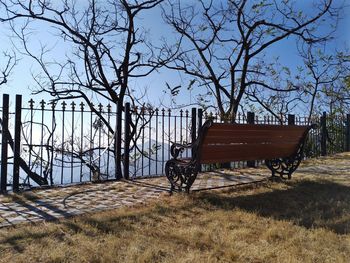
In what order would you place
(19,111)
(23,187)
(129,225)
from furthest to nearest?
(23,187) < (19,111) < (129,225)

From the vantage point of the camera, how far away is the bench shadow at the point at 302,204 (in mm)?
4344

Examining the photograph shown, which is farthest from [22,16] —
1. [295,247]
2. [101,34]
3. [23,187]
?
[295,247]

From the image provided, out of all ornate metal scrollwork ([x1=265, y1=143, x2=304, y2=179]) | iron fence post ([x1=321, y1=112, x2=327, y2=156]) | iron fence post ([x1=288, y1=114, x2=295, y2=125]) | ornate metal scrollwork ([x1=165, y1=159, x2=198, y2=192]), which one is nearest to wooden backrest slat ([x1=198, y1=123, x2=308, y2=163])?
ornate metal scrollwork ([x1=265, y1=143, x2=304, y2=179])

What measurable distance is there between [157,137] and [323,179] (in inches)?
159

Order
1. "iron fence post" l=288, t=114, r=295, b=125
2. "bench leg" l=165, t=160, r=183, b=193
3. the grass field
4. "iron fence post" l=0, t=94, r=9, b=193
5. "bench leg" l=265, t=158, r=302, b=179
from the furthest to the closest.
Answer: "iron fence post" l=288, t=114, r=295, b=125
"bench leg" l=265, t=158, r=302, b=179
"iron fence post" l=0, t=94, r=9, b=193
"bench leg" l=165, t=160, r=183, b=193
the grass field

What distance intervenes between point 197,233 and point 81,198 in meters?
2.41

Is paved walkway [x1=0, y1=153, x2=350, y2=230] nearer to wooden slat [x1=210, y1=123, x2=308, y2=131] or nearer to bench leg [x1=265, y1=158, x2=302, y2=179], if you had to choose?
bench leg [x1=265, y1=158, x2=302, y2=179]

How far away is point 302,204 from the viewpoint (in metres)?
5.30

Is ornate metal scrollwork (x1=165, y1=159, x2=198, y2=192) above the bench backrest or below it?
below

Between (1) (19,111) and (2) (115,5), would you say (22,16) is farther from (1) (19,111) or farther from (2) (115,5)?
(1) (19,111)

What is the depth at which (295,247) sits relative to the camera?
11.2ft

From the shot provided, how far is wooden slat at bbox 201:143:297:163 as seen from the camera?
5.60 metres

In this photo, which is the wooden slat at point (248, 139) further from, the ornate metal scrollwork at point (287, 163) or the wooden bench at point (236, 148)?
the ornate metal scrollwork at point (287, 163)

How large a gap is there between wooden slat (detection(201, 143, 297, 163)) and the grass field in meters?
0.66
